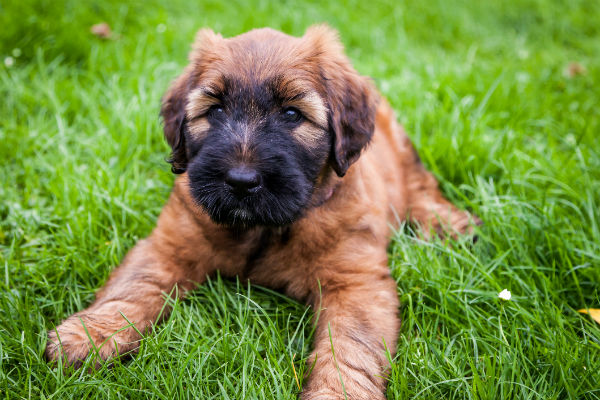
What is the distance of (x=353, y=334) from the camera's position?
2055 mm

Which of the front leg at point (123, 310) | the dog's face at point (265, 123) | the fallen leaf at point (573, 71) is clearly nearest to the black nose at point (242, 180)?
the dog's face at point (265, 123)

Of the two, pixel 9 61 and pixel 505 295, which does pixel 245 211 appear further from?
pixel 9 61

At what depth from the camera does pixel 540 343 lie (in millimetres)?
2125

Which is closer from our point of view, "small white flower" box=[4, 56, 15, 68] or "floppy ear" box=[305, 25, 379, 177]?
"floppy ear" box=[305, 25, 379, 177]

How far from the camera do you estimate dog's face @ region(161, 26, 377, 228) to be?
195 centimetres

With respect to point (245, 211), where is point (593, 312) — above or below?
below

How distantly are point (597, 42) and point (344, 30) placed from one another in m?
2.59

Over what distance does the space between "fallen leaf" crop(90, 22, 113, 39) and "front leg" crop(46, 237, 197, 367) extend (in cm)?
257

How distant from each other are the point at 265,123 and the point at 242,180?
0.30m

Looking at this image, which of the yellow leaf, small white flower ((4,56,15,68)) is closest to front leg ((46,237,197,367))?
the yellow leaf

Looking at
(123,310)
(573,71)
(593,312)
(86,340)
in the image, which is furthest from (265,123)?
(573,71)

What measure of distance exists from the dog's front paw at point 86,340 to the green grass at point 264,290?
0.07m

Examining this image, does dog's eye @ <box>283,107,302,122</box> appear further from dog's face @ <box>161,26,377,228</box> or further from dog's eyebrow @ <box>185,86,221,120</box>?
dog's eyebrow @ <box>185,86,221,120</box>

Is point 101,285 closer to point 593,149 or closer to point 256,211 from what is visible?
point 256,211
